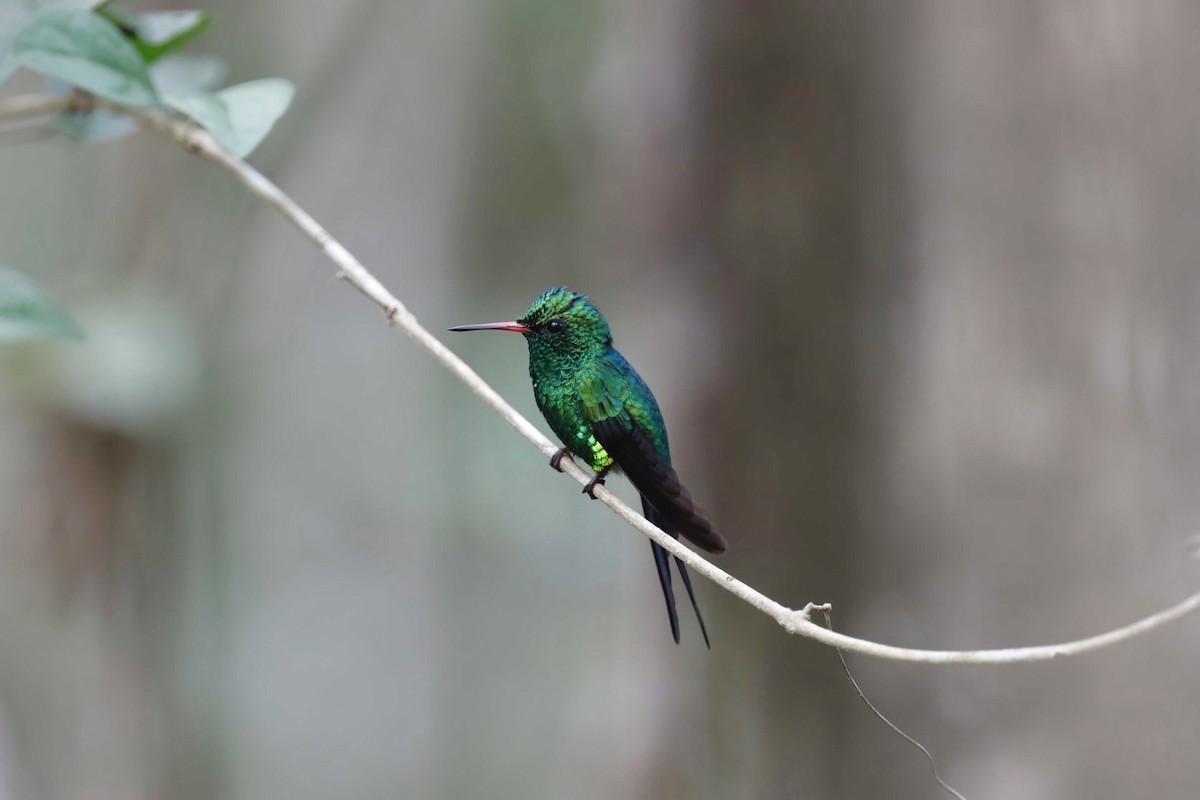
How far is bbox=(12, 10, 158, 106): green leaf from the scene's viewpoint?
1.25 meters

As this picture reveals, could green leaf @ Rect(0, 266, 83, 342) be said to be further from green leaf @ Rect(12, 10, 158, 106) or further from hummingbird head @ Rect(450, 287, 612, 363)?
hummingbird head @ Rect(450, 287, 612, 363)

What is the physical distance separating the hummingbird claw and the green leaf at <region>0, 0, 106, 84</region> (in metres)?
0.94

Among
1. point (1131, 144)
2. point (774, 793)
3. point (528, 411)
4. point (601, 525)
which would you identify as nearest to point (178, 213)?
point (528, 411)

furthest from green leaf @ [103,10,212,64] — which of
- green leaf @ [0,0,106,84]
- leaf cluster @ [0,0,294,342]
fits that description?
green leaf @ [0,0,106,84]

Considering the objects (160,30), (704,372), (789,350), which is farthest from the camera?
(704,372)

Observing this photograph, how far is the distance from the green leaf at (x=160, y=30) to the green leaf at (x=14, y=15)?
17 cm

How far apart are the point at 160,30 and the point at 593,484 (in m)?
1.05

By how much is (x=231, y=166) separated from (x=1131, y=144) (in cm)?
176

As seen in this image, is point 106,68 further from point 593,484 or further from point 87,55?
point 593,484

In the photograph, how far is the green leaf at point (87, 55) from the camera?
125 cm

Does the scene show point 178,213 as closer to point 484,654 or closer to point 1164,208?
point 484,654

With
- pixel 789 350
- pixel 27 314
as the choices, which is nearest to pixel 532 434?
pixel 27 314

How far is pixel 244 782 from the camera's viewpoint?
5.28 meters

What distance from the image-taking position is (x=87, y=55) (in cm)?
129
